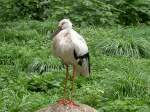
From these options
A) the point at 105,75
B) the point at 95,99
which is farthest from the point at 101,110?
the point at 105,75

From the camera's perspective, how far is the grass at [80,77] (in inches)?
289

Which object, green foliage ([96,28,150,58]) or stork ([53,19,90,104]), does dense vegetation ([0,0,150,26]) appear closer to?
green foliage ([96,28,150,58])

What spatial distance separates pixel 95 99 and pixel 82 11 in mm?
5494

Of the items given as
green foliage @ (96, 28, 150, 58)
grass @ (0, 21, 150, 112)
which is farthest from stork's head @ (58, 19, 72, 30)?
green foliage @ (96, 28, 150, 58)

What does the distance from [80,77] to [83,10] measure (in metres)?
4.37

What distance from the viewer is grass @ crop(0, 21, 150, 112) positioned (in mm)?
7332

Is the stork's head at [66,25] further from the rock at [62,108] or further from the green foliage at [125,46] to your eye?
the green foliage at [125,46]

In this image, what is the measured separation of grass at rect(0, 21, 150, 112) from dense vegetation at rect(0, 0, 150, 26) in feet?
2.12

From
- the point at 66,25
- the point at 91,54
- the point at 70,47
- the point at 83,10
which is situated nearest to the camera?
the point at 70,47

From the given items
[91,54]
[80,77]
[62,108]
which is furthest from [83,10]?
[62,108]

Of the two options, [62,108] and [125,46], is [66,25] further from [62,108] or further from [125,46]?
[125,46]

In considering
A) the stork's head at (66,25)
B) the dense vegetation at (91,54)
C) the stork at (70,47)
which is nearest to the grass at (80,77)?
the dense vegetation at (91,54)

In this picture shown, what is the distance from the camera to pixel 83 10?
12.7m

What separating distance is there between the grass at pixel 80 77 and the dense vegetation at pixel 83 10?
65cm
